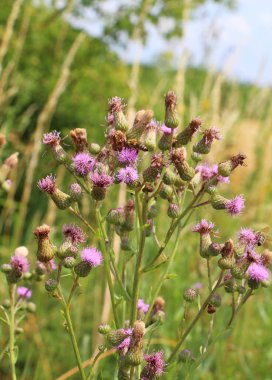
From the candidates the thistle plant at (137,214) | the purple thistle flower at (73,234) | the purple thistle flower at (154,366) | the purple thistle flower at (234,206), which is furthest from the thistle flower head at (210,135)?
the purple thistle flower at (154,366)

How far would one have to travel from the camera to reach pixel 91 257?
1523 millimetres

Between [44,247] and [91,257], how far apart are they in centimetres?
12

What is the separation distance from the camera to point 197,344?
289cm

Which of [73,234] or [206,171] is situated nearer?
[73,234]

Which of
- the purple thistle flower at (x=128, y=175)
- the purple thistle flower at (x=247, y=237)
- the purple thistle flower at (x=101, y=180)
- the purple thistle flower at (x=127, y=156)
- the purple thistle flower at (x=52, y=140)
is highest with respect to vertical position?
the purple thistle flower at (x=52, y=140)

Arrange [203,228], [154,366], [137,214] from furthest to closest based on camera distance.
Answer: [203,228] → [137,214] → [154,366]

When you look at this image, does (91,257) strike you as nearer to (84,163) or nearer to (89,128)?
(84,163)

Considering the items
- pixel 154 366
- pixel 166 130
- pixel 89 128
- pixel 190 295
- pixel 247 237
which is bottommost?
pixel 154 366

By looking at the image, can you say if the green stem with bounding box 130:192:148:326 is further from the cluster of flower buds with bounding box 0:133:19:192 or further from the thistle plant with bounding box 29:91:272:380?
the cluster of flower buds with bounding box 0:133:19:192

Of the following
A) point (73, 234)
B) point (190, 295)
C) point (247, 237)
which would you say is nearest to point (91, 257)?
point (73, 234)

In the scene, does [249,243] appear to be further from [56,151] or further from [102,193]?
[56,151]

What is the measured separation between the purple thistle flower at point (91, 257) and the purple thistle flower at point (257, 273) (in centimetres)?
39

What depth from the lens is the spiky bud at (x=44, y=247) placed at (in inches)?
59.8

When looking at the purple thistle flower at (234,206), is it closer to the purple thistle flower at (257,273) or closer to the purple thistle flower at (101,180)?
the purple thistle flower at (257,273)
